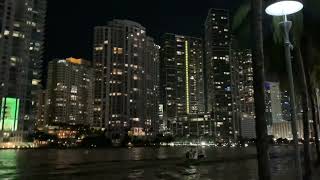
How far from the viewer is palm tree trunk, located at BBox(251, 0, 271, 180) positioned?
11.9 metres

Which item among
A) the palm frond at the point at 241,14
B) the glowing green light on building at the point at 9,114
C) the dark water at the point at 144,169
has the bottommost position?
the dark water at the point at 144,169

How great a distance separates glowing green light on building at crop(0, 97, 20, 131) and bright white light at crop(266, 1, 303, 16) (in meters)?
189

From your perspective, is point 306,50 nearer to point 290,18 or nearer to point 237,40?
point 290,18

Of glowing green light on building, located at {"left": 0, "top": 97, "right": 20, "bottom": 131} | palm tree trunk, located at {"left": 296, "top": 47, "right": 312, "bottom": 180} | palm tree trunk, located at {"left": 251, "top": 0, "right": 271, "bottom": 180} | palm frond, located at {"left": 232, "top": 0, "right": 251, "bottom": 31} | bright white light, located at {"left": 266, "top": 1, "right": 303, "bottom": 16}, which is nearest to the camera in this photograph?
bright white light, located at {"left": 266, "top": 1, "right": 303, "bottom": 16}

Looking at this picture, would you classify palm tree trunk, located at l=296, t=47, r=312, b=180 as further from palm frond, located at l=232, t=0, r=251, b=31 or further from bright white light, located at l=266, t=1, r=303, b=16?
bright white light, located at l=266, t=1, r=303, b=16

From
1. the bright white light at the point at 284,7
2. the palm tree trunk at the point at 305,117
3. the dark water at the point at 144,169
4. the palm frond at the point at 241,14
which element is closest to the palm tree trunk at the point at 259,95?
the bright white light at the point at 284,7

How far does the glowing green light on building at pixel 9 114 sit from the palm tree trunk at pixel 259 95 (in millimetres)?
188157

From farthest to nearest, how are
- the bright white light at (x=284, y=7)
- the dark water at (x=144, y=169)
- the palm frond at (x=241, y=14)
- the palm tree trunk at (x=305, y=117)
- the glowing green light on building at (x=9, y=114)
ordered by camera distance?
the glowing green light on building at (x=9, y=114) → the dark water at (x=144, y=169) → the palm tree trunk at (x=305, y=117) → the palm frond at (x=241, y=14) → the bright white light at (x=284, y=7)

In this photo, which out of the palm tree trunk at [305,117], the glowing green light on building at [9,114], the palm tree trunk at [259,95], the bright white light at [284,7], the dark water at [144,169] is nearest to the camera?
the bright white light at [284,7]

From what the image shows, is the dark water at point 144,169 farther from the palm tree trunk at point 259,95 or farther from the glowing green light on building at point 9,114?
the glowing green light on building at point 9,114

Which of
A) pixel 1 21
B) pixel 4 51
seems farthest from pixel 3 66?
pixel 1 21

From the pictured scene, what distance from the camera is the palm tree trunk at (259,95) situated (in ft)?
39.2

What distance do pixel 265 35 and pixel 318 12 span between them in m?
3.25

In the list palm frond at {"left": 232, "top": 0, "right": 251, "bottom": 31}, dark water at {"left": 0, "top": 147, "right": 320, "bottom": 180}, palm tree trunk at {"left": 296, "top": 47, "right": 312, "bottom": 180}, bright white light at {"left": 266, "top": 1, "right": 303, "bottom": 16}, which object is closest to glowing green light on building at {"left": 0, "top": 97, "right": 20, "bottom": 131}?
dark water at {"left": 0, "top": 147, "right": 320, "bottom": 180}
